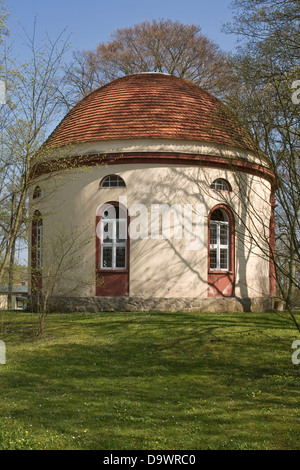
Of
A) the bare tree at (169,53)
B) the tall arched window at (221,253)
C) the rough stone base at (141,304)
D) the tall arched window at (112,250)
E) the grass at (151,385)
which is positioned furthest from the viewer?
the bare tree at (169,53)

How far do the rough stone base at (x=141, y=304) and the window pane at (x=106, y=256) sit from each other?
3.82 feet

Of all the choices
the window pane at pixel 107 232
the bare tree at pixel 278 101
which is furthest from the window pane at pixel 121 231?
the bare tree at pixel 278 101

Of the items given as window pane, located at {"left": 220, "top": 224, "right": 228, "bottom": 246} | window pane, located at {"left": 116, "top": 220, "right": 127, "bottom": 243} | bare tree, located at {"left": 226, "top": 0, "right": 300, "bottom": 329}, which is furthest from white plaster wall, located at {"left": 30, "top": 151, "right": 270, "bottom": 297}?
bare tree, located at {"left": 226, "top": 0, "right": 300, "bottom": 329}

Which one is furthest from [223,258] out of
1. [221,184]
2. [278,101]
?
[278,101]

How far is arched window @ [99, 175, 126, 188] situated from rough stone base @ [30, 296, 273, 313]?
3820 millimetres

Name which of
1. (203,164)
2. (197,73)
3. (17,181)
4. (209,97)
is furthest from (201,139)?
(197,73)

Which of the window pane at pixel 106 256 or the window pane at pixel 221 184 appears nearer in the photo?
the window pane at pixel 106 256

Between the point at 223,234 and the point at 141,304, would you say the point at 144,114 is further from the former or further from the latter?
the point at 141,304

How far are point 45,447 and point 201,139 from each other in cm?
1312

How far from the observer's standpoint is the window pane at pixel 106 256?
17.1m

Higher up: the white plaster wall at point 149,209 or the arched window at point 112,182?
the arched window at point 112,182

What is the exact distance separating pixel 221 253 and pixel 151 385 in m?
9.96

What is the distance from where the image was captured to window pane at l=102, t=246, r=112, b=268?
17.1m

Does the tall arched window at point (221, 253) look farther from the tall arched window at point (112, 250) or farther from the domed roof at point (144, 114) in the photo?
the tall arched window at point (112, 250)
